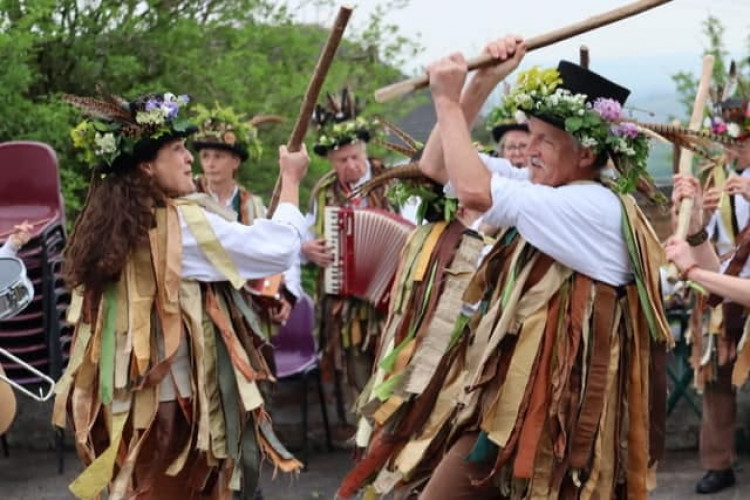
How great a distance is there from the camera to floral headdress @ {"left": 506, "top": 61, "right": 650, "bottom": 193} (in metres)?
4.44

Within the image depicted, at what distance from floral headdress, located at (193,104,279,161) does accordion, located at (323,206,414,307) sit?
1.94 feet

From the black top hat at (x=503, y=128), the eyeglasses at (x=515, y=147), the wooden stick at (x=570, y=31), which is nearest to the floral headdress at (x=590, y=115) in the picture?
the wooden stick at (x=570, y=31)

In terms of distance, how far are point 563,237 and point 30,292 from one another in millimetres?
1728

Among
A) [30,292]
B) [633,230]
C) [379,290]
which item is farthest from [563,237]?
[379,290]

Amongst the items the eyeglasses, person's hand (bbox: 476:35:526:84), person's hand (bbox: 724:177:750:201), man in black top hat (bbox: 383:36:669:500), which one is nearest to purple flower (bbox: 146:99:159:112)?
man in black top hat (bbox: 383:36:669:500)

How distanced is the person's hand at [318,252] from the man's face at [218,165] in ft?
1.86

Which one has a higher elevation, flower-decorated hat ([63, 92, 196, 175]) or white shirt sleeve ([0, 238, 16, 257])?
flower-decorated hat ([63, 92, 196, 175])

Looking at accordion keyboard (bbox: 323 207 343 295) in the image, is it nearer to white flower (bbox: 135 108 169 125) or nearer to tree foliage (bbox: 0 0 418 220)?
tree foliage (bbox: 0 0 418 220)

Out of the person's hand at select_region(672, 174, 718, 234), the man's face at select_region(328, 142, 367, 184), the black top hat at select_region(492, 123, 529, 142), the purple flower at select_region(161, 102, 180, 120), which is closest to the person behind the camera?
the person's hand at select_region(672, 174, 718, 234)

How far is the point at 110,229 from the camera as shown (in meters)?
5.19

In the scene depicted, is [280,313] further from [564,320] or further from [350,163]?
[564,320]

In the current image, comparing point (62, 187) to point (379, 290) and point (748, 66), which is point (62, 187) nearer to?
point (379, 290)

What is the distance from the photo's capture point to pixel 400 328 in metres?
6.00

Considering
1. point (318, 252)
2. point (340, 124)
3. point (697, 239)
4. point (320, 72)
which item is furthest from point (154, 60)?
point (697, 239)
